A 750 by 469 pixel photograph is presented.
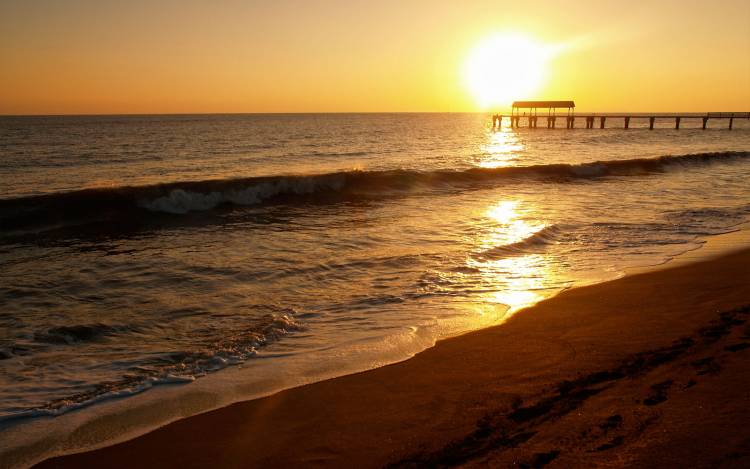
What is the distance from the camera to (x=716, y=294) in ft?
27.2

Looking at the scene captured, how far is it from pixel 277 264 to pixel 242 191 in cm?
1105

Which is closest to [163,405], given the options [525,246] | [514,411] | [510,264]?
[514,411]

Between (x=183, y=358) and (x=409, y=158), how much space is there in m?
32.2

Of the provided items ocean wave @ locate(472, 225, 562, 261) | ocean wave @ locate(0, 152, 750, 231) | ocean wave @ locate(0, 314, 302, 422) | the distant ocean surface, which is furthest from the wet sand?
ocean wave @ locate(0, 152, 750, 231)

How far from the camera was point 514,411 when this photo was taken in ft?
15.3

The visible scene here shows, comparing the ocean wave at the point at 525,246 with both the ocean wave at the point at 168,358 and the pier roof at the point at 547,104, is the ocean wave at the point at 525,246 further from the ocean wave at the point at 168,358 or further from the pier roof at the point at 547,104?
the pier roof at the point at 547,104

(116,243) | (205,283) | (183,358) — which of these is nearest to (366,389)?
(183,358)

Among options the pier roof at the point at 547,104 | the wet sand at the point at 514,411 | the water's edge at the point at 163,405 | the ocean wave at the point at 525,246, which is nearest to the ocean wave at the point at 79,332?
the water's edge at the point at 163,405

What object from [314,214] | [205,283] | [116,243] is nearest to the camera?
[205,283]

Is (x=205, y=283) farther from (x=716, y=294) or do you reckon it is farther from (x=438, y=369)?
(x=716, y=294)

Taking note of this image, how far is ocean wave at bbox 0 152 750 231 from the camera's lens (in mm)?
17312

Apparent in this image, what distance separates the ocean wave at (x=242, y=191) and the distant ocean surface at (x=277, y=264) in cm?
9

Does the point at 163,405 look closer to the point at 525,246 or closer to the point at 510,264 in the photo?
the point at 510,264

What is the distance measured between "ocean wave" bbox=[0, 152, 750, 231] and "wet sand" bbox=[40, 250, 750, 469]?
1376 cm
